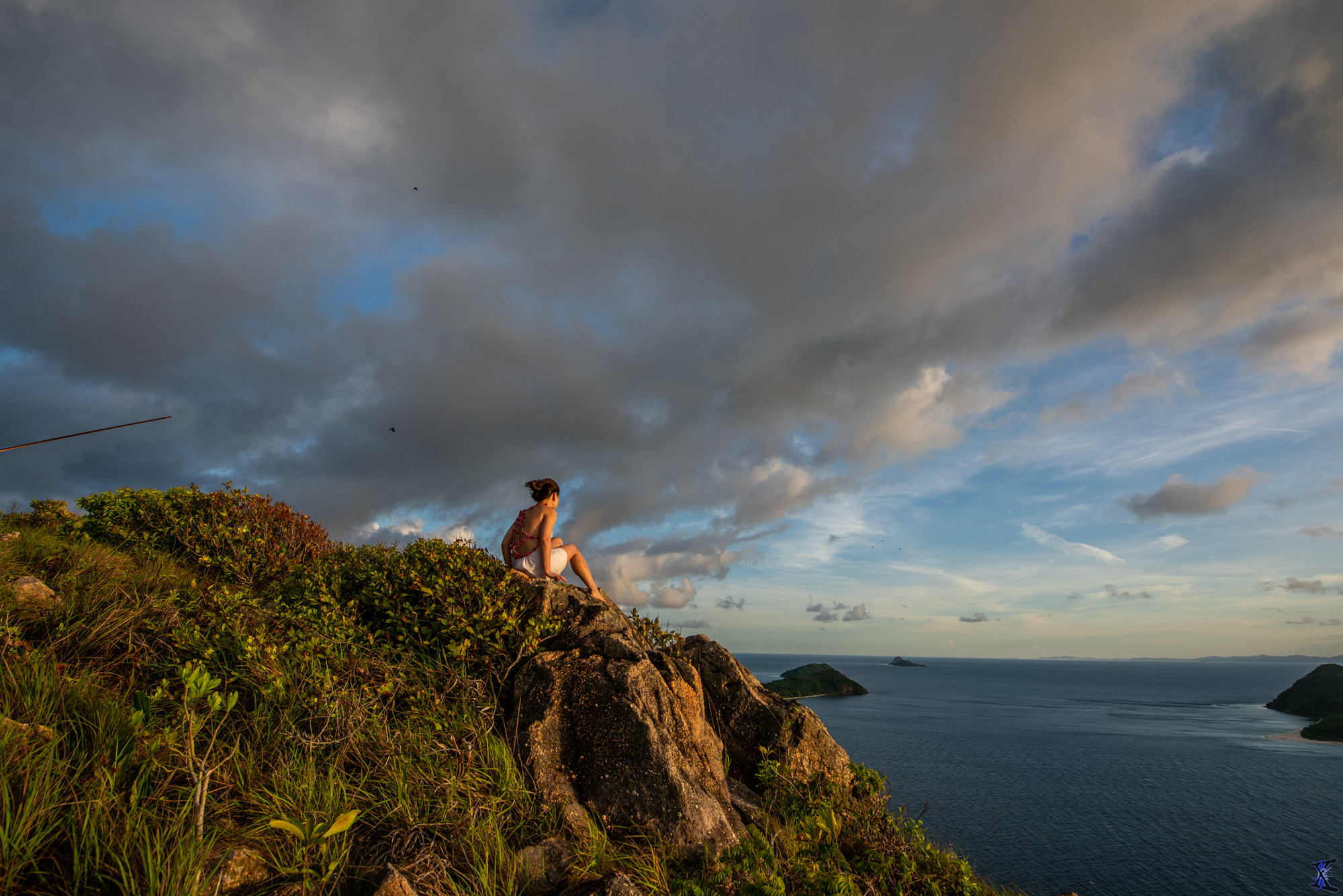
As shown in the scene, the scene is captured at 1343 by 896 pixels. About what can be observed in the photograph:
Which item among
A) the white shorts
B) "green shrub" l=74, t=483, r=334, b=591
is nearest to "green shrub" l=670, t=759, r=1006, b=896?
the white shorts

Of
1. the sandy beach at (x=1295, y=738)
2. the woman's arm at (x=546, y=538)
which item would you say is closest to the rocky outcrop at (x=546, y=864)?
the woman's arm at (x=546, y=538)

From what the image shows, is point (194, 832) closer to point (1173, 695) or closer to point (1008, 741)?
point (1008, 741)

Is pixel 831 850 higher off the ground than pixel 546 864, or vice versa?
pixel 546 864

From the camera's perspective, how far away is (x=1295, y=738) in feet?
289

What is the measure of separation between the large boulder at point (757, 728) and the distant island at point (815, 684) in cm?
12388

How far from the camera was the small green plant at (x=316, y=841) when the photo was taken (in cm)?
420

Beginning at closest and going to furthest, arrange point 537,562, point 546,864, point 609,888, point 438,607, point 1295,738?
point 609,888
point 546,864
point 438,607
point 537,562
point 1295,738

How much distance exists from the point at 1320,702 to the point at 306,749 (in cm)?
16660

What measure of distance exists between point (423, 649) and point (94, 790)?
347 cm

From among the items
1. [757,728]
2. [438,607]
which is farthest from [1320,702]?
[438,607]

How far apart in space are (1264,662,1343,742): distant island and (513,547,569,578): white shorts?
132m

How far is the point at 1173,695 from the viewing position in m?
166

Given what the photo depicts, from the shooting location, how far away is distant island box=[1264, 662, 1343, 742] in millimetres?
87688

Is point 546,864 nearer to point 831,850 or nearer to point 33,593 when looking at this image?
point 831,850
